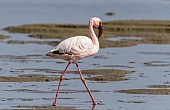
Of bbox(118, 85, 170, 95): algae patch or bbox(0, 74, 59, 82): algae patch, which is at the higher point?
bbox(118, 85, 170, 95): algae patch

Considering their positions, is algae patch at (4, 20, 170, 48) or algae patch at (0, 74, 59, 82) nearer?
algae patch at (0, 74, 59, 82)

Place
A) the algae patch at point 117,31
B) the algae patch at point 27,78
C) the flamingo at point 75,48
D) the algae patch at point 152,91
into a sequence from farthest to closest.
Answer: the algae patch at point 117,31, the algae patch at point 27,78, the algae patch at point 152,91, the flamingo at point 75,48

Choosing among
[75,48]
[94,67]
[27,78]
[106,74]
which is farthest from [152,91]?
[94,67]

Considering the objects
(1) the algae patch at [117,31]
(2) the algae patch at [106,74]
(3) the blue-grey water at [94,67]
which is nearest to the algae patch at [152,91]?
(3) the blue-grey water at [94,67]

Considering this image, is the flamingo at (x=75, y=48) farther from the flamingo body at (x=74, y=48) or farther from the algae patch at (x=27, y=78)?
the algae patch at (x=27, y=78)

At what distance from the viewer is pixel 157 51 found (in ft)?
92.7

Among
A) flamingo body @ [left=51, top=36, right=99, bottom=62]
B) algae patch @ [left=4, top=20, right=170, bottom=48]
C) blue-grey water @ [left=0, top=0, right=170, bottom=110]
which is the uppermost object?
flamingo body @ [left=51, top=36, right=99, bottom=62]

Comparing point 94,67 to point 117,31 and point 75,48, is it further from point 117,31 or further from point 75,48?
point 117,31

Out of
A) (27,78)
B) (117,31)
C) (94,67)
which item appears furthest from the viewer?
(117,31)

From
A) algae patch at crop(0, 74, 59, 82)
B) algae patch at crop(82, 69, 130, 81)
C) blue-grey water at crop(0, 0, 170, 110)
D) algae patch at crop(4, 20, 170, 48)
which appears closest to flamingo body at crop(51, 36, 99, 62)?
blue-grey water at crop(0, 0, 170, 110)

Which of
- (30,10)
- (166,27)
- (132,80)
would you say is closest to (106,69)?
(132,80)

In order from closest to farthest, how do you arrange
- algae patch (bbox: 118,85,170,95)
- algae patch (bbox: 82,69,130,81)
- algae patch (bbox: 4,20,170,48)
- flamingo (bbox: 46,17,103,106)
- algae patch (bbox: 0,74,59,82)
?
flamingo (bbox: 46,17,103,106) → algae patch (bbox: 118,85,170,95) → algae patch (bbox: 0,74,59,82) → algae patch (bbox: 82,69,130,81) → algae patch (bbox: 4,20,170,48)

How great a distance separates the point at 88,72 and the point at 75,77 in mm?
1111

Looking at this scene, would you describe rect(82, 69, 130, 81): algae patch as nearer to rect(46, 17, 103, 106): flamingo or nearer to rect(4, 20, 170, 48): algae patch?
rect(46, 17, 103, 106): flamingo
